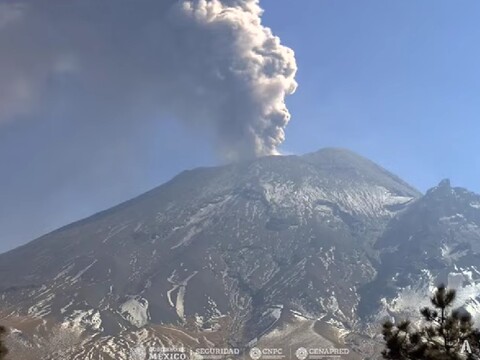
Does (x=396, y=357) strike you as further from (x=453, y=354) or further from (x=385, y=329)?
(x=453, y=354)

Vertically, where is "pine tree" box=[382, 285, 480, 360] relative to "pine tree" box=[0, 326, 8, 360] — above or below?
below

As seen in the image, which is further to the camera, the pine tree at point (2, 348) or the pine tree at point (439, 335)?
the pine tree at point (2, 348)

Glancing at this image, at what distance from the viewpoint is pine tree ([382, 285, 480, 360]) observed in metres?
20.5

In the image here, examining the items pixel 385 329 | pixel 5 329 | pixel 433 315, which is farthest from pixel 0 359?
pixel 433 315

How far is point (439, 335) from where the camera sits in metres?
20.9

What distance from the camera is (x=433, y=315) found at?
69.3 feet

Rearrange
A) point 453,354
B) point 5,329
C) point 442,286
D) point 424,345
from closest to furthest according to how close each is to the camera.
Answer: point 453,354
point 424,345
point 442,286
point 5,329

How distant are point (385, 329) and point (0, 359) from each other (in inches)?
531

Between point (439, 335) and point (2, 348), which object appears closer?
point (439, 335)

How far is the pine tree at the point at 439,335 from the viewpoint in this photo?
2045 centimetres

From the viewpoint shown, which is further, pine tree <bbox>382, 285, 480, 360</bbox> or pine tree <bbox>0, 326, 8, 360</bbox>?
pine tree <bbox>0, 326, 8, 360</bbox>

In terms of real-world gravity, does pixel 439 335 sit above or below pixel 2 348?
below

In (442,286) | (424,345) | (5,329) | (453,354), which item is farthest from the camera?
(5,329)

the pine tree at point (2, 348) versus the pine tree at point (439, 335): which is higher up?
the pine tree at point (2, 348)
